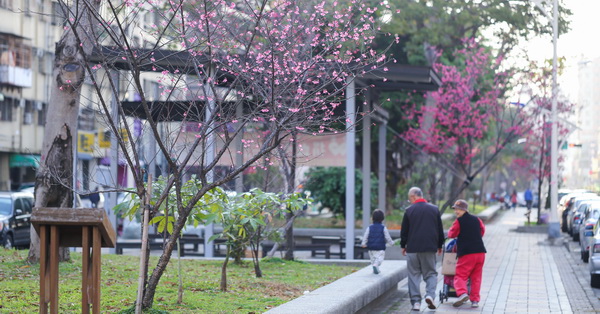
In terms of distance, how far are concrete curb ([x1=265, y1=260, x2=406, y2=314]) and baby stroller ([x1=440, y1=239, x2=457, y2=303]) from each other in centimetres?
80

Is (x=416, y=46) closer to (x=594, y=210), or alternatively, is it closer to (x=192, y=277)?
(x=594, y=210)

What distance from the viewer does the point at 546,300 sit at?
15781mm

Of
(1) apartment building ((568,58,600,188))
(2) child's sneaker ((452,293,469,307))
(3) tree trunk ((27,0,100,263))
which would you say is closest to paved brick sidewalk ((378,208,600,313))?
(2) child's sneaker ((452,293,469,307))

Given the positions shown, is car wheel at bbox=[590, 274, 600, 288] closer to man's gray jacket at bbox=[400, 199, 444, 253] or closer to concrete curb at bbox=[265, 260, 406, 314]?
concrete curb at bbox=[265, 260, 406, 314]

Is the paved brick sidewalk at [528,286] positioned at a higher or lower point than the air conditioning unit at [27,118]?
lower

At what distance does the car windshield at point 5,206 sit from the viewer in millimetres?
26200

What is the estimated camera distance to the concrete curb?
1045 cm

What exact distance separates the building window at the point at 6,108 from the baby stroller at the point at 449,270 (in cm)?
4141

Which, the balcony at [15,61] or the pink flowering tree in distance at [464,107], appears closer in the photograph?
the pink flowering tree in distance at [464,107]

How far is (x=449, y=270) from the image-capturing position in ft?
48.4

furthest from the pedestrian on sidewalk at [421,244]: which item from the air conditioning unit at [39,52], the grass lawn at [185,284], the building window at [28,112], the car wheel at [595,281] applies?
the air conditioning unit at [39,52]

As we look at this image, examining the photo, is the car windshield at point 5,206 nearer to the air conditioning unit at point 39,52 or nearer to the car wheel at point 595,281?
the car wheel at point 595,281

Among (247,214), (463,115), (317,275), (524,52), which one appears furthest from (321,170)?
(247,214)

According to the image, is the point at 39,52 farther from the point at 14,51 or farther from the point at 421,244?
the point at 421,244
